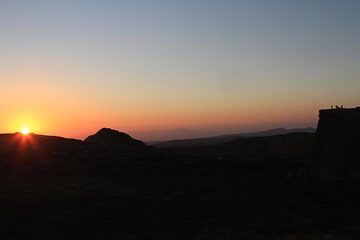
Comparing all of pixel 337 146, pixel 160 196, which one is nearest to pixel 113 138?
pixel 337 146

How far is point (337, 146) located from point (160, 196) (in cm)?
953

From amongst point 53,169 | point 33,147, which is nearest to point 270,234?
point 53,169

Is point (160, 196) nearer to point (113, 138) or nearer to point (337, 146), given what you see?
point (337, 146)

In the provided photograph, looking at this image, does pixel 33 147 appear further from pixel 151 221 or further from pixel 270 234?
pixel 270 234

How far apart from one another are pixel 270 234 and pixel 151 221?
4.26 meters

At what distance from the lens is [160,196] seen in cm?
2188

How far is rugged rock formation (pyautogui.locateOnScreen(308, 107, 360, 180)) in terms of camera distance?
82.0ft

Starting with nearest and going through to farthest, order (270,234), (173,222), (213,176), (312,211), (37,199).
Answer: (270,234) < (173,222) < (312,211) < (37,199) < (213,176)

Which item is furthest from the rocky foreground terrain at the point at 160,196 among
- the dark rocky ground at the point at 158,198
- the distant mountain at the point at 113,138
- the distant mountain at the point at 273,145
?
the distant mountain at the point at 273,145

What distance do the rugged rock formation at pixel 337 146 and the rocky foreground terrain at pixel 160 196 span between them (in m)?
0.11

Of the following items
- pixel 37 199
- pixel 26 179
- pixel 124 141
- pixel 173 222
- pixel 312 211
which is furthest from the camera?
pixel 124 141

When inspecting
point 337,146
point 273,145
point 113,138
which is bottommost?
point 273,145

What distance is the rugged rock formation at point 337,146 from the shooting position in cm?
2500

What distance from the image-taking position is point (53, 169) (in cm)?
2861
